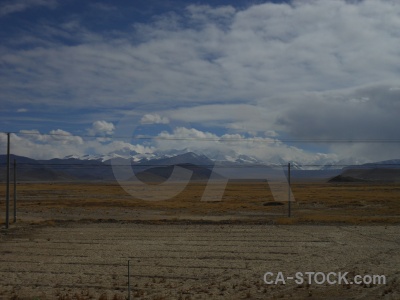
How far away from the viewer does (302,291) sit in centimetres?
1192

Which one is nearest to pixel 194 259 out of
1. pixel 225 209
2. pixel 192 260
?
pixel 192 260

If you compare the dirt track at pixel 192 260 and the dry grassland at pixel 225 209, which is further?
the dry grassland at pixel 225 209

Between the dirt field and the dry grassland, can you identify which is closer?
the dirt field

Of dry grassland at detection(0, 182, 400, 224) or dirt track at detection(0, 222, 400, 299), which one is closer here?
dirt track at detection(0, 222, 400, 299)

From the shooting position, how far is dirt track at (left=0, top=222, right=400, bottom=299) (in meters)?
12.0

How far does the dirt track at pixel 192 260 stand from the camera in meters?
12.0

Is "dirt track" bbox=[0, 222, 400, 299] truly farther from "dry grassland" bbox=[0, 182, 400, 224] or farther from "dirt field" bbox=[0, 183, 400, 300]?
"dry grassland" bbox=[0, 182, 400, 224]

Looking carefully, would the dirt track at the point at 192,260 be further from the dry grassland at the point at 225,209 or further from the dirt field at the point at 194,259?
the dry grassland at the point at 225,209

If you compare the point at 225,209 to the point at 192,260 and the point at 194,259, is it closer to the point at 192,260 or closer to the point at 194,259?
the point at 194,259

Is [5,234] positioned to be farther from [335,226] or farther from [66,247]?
[335,226]

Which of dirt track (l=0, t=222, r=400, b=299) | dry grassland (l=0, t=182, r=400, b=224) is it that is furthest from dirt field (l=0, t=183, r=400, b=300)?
dry grassland (l=0, t=182, r=400, b=224)

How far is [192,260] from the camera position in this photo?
16484 millimetres

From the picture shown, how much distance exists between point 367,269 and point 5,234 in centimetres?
1833

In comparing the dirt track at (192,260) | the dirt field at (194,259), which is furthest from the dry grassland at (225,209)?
the dirt track at (192,260)
